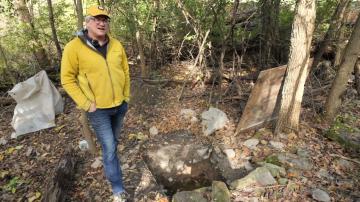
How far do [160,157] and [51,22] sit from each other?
3526mm

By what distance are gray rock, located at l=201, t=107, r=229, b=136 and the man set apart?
1981 millimetres

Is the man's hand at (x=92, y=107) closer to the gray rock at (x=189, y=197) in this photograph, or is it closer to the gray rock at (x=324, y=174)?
the gray rock at (x=189, y=197)

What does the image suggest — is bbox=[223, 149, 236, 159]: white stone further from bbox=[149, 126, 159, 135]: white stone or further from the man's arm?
the man's arm

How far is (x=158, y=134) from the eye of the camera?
5.13 m

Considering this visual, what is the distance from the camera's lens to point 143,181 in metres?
4.07

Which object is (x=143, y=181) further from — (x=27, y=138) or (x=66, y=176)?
(x=27, y=138)

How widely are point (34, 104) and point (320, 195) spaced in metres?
4.75

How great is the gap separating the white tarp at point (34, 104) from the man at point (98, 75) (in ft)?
8.33

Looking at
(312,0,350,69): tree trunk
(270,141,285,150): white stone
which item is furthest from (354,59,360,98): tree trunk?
(270,141,285,150): white stone

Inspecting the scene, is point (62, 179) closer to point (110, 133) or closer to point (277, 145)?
point (110, 133)

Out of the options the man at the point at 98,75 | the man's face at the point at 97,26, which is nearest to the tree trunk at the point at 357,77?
the man at the point at 98,75

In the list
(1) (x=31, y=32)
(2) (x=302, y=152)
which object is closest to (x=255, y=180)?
(2) (x=302, y=152)

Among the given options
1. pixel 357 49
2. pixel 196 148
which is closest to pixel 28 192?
pixel 196 148

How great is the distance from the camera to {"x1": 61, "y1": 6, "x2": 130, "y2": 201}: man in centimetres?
299
